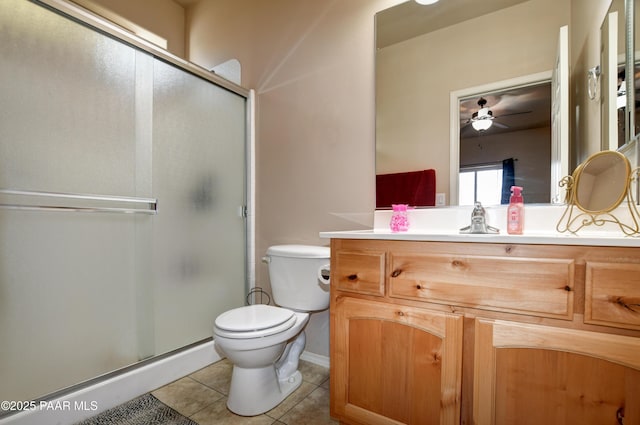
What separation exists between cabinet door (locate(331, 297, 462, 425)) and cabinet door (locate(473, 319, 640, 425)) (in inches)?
3.4

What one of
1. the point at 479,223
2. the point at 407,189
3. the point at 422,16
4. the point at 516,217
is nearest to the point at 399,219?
the point at 407,189

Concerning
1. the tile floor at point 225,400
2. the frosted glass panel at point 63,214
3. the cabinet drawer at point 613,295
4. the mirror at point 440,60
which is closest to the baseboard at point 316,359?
the tile floor at point 225,400

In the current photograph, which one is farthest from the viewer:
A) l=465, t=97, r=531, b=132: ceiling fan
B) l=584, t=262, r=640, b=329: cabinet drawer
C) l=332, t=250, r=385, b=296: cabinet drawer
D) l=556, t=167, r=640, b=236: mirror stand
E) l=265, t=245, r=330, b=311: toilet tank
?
l=265, t=245, r=330, b=311: toilet tank

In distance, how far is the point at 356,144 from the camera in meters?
1.79

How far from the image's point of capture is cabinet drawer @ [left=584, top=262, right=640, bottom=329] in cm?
81

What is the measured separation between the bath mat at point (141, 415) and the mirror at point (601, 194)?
5.98ft

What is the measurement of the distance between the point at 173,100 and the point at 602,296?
209 cm

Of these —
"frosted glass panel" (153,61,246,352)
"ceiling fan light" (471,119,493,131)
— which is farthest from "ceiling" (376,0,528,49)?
"frosted glass panel" (153,61,246,352)

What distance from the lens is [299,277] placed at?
1681 mm

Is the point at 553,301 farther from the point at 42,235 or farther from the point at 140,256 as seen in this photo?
the point at 42,235

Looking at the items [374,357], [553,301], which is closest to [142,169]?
[374,357]

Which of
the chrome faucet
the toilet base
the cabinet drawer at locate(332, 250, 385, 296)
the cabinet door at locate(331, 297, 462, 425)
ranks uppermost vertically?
the chrome faucet

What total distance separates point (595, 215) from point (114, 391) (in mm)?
2193

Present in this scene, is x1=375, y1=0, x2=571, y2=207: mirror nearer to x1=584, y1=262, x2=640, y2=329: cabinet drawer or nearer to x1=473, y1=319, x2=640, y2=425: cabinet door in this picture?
x1=584, y1=262, x2=640, y2=329: cabinet drawer
